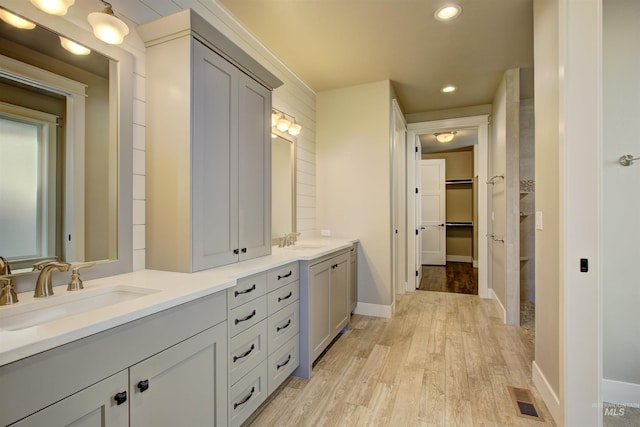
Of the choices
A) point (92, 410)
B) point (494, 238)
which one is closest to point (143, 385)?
point (92, 410)

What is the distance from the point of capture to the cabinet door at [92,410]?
79 centimetres

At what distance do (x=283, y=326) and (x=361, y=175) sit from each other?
2119mm

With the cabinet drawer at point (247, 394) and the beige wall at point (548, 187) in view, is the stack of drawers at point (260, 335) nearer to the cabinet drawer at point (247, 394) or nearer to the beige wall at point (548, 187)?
the cabinet drawer at point (247, 394)

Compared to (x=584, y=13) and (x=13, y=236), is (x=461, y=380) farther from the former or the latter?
(x=13, y=236)

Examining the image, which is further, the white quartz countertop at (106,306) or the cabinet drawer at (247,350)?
the cabinet drawer at (247,350)

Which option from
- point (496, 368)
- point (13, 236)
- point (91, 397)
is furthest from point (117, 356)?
point (496, 368)

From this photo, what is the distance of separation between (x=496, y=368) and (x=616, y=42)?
2.41 m

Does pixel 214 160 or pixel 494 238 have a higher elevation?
pixel 214 160

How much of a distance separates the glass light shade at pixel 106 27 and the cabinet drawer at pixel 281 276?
1.43 meters

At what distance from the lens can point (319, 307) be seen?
93.1 inches

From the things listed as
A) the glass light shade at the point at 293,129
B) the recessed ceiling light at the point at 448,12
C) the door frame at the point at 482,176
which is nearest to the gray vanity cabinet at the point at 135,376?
the glass light shade at the point at 293,129

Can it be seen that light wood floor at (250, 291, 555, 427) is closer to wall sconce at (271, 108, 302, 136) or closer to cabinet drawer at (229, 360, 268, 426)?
cabinet drawer at (229, 360, 268, 426)

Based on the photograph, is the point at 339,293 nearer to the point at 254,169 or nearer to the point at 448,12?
the point at 254,169

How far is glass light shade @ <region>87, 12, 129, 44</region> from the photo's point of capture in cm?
133
